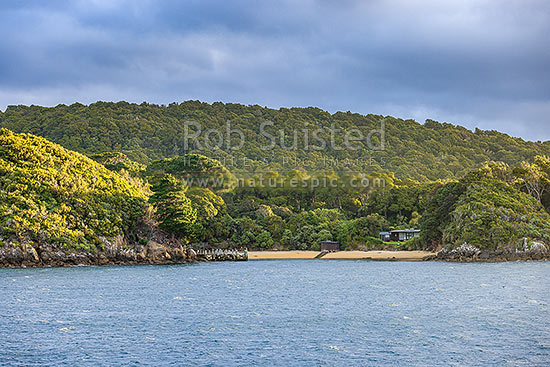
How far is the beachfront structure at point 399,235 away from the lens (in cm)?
10100

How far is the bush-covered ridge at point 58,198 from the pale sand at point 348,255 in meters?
26.4

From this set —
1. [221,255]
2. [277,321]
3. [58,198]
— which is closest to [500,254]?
[221,255]

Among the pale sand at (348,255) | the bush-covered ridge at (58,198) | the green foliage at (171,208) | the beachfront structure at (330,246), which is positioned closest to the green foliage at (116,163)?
the bush-covered ridge at (58,198)

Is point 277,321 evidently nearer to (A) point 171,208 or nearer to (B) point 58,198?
(A) point 171,208

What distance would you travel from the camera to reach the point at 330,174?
472 ft

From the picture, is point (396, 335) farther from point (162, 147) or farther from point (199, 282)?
point (162, 147)

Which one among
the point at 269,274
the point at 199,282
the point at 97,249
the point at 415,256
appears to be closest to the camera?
the point at 199,282

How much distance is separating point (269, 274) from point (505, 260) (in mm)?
36071

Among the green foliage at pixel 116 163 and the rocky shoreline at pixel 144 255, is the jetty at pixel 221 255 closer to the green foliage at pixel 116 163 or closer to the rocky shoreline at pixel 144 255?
the rocky shoreline at pixel 144 255

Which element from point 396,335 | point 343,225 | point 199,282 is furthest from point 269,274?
point 343,225

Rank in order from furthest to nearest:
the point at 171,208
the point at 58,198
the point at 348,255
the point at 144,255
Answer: the point at 348,255
the point at 171,208
the point at 144,255
the point at 58,198

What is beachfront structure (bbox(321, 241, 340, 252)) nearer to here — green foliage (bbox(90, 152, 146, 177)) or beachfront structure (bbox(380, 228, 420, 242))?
beachfront structure (bbox(380, 228, 420, 242))

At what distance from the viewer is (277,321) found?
31.7 metres

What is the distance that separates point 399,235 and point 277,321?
7544 cm
